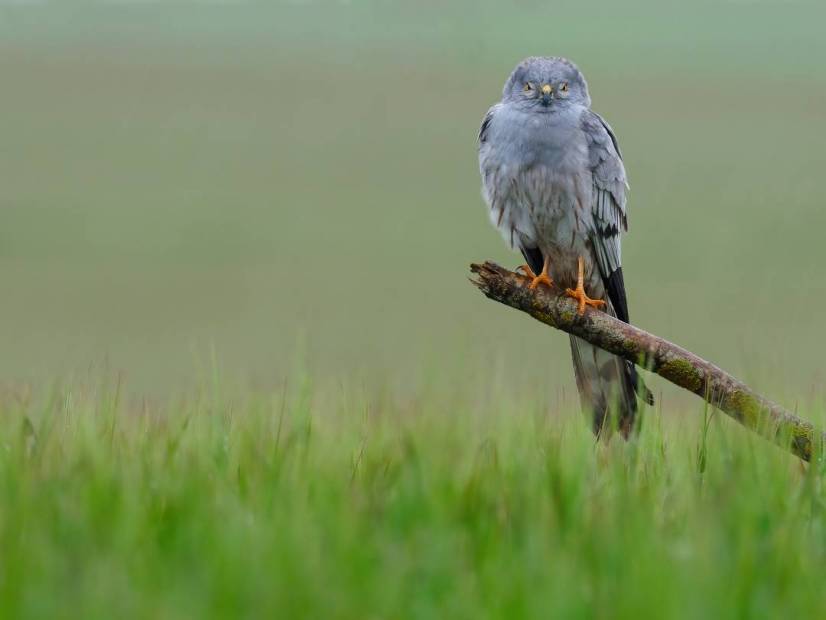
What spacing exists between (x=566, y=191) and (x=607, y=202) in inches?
12.8

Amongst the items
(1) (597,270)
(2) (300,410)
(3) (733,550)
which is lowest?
(3) (733,550)

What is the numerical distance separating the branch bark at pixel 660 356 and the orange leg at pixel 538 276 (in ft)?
0.27

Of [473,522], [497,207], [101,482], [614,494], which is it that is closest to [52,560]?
[101,482]

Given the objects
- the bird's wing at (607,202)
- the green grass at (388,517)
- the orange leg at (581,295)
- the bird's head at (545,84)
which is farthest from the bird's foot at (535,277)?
the green grass at (388,517)

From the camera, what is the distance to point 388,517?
3.34 meters

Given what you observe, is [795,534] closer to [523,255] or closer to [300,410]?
[300,410]

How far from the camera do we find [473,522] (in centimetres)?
331

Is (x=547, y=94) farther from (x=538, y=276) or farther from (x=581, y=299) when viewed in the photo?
(x=581, y=299)

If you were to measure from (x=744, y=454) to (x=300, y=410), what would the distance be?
5.08 ft

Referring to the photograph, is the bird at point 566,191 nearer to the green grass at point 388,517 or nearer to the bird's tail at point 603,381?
the bird's tail at point 603,381

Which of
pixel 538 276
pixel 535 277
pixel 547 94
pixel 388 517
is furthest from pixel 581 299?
pixel 388 517

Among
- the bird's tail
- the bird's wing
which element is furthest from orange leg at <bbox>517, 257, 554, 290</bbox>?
the bird's tail

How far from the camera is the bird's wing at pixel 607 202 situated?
5777mm

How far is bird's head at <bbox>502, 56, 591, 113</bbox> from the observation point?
563 centimetres
